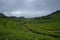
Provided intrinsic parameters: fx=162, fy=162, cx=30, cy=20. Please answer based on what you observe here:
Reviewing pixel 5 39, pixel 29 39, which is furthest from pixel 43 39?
pixel 5 39

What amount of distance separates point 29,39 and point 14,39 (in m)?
10.6

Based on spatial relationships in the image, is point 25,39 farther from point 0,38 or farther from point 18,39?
point 0,38

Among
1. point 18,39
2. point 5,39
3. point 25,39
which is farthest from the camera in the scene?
point 25,39

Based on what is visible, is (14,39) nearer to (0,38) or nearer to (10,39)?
(10,39)

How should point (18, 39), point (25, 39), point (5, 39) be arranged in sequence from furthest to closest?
point (25, 39)
point (18, 39)
point (5, 39)

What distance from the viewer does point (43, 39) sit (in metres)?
93.1

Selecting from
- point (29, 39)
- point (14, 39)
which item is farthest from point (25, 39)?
point (14, 39)

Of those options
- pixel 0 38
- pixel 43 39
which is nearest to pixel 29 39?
pixel 43 39

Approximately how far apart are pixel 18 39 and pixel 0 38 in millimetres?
9388

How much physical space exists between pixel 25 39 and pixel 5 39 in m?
15.0

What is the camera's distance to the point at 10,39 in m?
78.7

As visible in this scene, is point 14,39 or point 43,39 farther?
point 43,39

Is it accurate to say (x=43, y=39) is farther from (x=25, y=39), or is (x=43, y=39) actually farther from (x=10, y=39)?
(x=10, y=39)

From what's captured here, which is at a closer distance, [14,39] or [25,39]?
[14,39]
